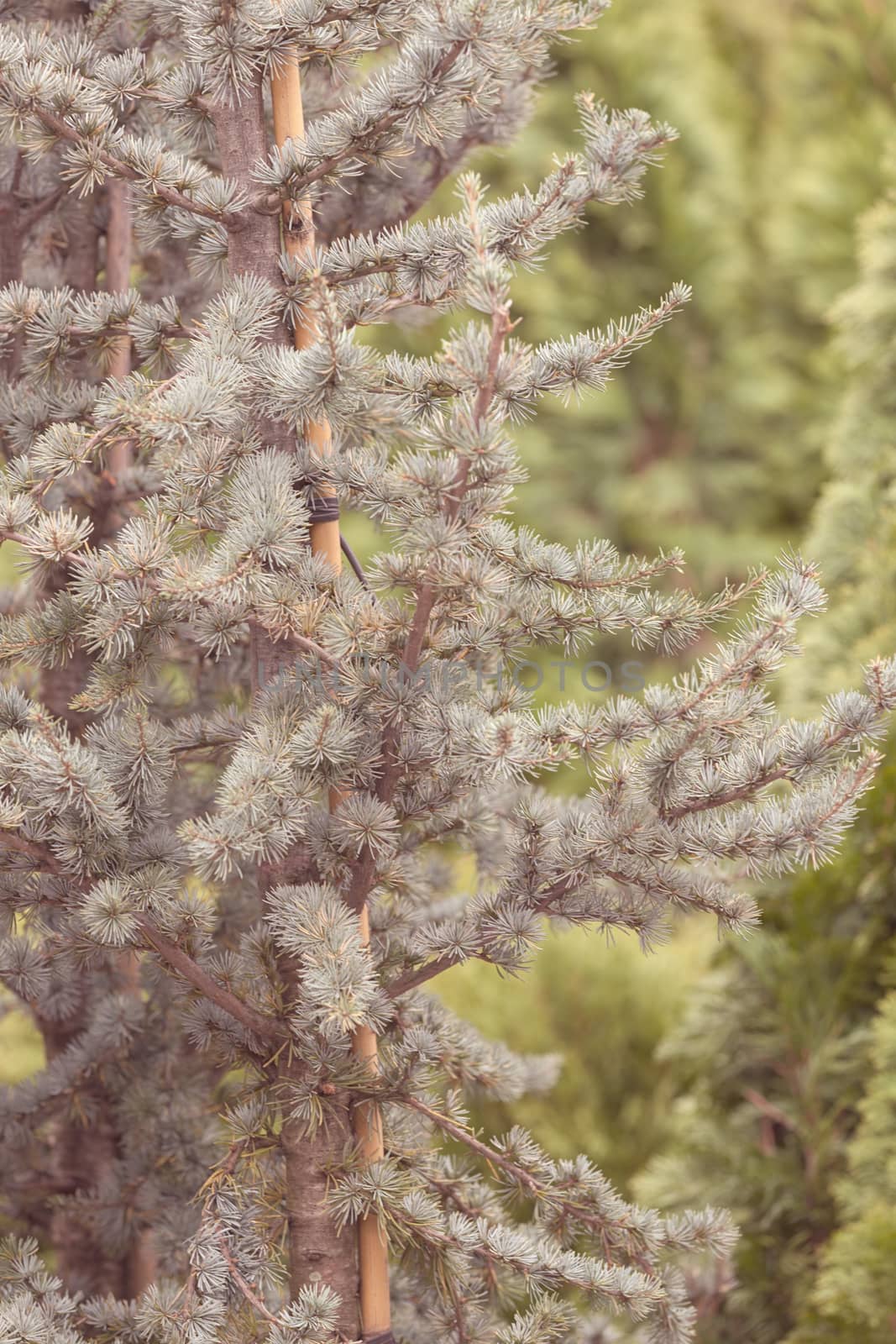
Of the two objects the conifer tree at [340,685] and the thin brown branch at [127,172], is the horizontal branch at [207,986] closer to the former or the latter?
the conifer tree at [340,685]

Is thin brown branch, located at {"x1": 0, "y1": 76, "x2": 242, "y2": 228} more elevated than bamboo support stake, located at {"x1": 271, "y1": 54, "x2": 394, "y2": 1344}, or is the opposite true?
thin brown branch, located at {"x1": 0, "y1": 76, "x2": 242, "y2": 228}

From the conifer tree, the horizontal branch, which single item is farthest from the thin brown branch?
the horizontal branch

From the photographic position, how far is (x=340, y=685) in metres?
1.34

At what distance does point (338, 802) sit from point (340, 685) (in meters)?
0.14

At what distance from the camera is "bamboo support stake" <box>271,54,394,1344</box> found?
54.8 inches

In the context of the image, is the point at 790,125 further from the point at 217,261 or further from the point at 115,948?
the point at 115,948

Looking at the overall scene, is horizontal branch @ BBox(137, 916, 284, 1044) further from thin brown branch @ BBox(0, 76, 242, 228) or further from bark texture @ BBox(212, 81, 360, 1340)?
thin brown branch @ BBox(0, 76, 242, 228)

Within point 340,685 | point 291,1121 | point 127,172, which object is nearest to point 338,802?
point 340,685

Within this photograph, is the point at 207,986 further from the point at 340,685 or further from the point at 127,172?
the point at 127,172

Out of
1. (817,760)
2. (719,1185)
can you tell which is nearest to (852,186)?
(719,1185)

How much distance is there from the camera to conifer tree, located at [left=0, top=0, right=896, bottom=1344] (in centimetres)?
120

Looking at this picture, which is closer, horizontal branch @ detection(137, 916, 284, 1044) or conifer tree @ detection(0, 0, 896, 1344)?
conifer tree @ detection(0, 0, 896, 1344)

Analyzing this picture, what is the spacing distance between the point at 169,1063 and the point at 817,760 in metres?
0.98

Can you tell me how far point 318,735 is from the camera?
124 cm
